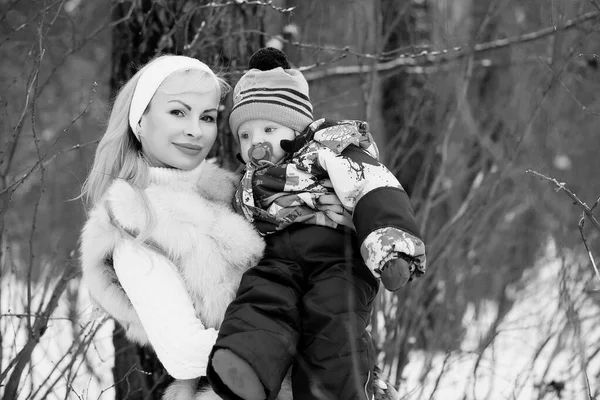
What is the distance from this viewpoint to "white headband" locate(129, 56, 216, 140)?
2.48 metres

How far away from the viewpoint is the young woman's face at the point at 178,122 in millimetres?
2471

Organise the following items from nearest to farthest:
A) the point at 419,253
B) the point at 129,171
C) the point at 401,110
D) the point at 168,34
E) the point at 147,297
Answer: the point at 419,253 → the point at 147,297 → the point at 129,171 → the point at 168,34 → the point at 401,110

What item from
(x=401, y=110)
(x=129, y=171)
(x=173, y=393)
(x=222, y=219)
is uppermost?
(x=401, y=110)

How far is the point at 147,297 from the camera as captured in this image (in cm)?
218

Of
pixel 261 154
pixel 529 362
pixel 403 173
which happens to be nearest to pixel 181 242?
pixel 261 154

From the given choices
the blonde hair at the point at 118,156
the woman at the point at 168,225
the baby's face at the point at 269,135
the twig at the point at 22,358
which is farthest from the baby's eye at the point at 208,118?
the twig at the point at 22,358

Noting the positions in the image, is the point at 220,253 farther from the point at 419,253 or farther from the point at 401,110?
the point at 401,110

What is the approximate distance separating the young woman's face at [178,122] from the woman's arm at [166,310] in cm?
40

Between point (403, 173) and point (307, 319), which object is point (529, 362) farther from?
point (403, 173)

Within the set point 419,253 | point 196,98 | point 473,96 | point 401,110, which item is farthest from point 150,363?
point 473,96

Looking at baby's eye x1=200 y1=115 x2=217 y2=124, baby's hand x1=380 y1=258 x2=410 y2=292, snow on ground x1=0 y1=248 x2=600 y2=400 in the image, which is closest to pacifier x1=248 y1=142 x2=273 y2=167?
baby's eye x1=200 y1=115 x2=217 y2=124

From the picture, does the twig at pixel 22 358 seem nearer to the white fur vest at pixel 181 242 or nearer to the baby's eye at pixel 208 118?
the white fur vest at pixel 181 242

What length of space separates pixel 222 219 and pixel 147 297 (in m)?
0.36

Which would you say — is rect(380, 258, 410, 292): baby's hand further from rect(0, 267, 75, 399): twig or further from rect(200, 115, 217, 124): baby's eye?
rect(0, 267, 75, 399): twig
